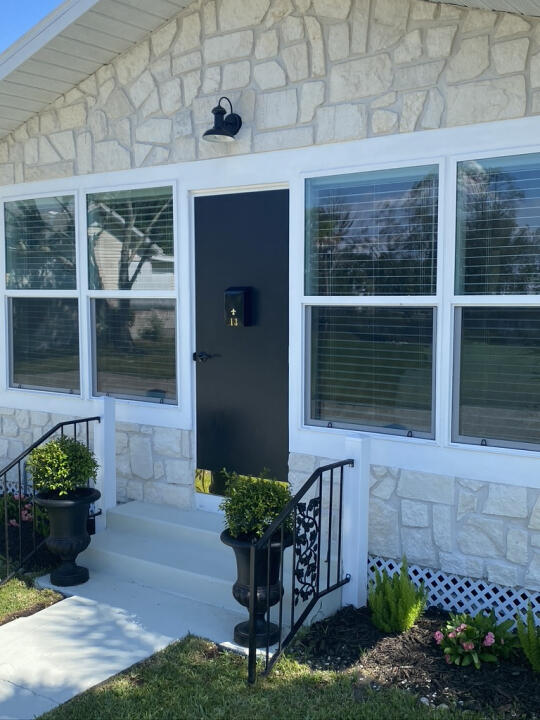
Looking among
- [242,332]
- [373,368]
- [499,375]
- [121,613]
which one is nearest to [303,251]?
[242,332]

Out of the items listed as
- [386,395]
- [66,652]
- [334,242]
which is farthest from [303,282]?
[66,652]

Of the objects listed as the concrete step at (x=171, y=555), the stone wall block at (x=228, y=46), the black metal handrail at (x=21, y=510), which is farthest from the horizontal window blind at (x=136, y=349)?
the stone wall block at (x=228, y=46)

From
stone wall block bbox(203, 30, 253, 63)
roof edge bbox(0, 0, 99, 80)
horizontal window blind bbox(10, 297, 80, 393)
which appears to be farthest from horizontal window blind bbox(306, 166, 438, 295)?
horizontal window blind bbox(10, 297, 80, 393)

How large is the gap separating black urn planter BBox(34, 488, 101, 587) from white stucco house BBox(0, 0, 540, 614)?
826 mm

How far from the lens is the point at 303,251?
468cm

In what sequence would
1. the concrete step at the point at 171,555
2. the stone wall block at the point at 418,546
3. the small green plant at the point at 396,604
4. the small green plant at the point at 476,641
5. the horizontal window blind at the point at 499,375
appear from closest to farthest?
the small green plant at the point at 476,641, the small green plant at the point at 396,604, the horizontal window blind at the point at 499,375, the stone wall block at the point at 418,546, the concrete step at the point at 171,555

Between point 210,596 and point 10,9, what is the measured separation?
11.4 meters

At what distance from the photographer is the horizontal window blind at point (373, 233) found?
168 inches

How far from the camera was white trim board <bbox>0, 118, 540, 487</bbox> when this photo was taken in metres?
4.01

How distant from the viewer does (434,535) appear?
4270mm

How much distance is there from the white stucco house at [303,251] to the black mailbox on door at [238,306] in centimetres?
A: 2

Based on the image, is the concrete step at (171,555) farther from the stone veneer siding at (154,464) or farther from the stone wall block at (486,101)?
the stone wall block at (486,101)

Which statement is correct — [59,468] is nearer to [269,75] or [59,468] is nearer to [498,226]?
[269,75]

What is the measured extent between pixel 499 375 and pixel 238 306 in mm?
1776
